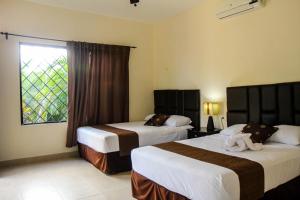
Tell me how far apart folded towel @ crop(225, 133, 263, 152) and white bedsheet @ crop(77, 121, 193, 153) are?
1.40 metres

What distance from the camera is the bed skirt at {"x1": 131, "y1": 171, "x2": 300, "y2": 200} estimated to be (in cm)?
204

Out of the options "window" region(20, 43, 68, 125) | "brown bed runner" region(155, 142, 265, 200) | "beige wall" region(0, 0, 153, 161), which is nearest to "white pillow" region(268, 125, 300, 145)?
"brown bed runner" region(155, 142, 265, 200)

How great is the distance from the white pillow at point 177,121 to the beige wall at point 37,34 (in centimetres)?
109

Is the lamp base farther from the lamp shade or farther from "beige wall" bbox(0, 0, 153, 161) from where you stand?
"beige wall" bbox(0, 0, 153, 161)

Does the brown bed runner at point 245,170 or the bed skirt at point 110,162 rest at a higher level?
the brown bed runner at point 245,170

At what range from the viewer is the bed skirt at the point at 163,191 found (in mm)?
2042

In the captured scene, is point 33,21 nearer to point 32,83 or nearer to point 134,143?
point 32,83

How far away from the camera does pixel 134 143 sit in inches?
138

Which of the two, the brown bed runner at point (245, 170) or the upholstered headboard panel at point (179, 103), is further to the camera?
the upholstered headboard panel at point (179, 103)

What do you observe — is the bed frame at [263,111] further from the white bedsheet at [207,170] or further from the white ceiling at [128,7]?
the white ceiling at [128,7]

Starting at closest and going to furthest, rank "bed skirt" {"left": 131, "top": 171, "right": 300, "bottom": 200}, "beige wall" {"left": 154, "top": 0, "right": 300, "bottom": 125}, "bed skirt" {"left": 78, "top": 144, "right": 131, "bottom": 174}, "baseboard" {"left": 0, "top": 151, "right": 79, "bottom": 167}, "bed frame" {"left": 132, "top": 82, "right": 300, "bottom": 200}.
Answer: "bed skirt" {"left": 131, "top": 171, "right": 300, "bottom": 200}
"bed frame" {"left": 132, "top": 82, "right": 300, "bottom": 200}
"beige wall" {"left": 154, "top": 0, "right": 300, "bottom": 125}
"bed skirt" {"left": 78, "top": 144, "right": 131, "bottom": 174}
"baseboard" {"left": 0, "top": 151, "right": 79, "bottom": 167}

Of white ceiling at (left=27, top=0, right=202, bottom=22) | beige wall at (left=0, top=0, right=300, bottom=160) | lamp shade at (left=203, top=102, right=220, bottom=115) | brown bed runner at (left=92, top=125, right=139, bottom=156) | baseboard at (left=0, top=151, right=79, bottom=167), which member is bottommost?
baseboard at (left=0, top=151, right=79, bottom=167)

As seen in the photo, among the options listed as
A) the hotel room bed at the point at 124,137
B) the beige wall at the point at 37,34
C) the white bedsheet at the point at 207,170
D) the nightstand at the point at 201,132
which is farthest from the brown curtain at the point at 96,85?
the white bedsheet at the point at 207,170

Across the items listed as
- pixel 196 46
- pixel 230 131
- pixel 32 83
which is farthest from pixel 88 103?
pixel 230 131
